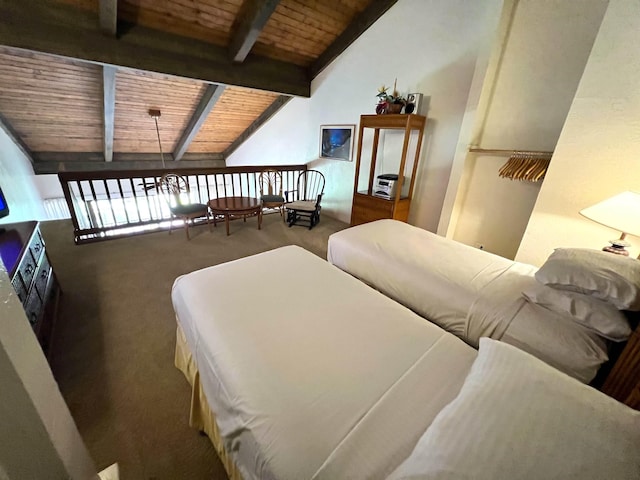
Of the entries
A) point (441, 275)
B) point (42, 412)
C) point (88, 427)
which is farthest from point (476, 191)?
point (88, 427)

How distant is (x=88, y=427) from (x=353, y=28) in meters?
4.92

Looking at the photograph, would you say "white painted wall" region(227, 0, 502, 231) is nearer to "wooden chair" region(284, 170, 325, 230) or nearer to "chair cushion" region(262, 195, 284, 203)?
"wooden chair" region(284, 170, 325, 230)

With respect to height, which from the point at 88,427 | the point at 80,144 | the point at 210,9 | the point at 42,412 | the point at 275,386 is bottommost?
the point at 88,427

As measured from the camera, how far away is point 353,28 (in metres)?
3.62

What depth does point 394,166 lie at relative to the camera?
3.56 metres

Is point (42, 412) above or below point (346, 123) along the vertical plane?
below

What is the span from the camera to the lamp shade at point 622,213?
4.70ft

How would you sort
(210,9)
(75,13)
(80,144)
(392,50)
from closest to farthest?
(75,13) < (210,9) < (392,50) < (80,144)

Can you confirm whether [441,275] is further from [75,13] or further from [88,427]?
[75,13]

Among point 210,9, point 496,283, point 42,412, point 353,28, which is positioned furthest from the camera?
point 353,28

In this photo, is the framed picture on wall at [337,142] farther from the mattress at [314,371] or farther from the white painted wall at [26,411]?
the white painted wall at [26,411]

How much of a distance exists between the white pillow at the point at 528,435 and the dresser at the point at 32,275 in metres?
2.03

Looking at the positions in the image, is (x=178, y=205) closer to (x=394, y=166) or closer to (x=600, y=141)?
(x=394, y=166)

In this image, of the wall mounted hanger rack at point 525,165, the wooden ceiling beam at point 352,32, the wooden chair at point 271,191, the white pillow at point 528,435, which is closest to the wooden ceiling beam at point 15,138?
the wooden chair at point 271,191
